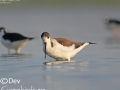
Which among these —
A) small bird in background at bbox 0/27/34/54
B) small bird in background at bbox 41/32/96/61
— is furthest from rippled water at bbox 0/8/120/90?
small bird in background at bbox 41/32/96/61

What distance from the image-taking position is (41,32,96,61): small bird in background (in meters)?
10.9

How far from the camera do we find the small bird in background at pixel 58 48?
10.9 m

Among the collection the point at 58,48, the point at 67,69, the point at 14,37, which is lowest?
the point at 67,69

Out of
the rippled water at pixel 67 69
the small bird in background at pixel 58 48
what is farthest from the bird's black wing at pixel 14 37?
the small bird in background at pixel 58 48

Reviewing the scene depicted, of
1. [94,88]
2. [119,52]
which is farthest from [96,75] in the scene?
[119,52]

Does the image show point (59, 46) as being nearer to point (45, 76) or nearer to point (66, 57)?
point (66, 57)

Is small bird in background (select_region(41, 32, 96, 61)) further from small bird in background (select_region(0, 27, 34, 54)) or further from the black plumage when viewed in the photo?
the black plumage

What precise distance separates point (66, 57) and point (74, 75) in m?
2.09

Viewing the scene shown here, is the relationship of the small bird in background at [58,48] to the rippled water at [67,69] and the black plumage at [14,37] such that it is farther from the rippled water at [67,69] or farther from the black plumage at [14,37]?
the black plumage at [14,37]

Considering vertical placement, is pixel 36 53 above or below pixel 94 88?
above

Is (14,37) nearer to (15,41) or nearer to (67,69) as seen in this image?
(15,41)

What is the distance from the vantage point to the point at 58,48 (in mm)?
11039

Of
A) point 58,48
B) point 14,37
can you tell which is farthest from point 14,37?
point 58,48

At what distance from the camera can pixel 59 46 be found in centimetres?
1107
